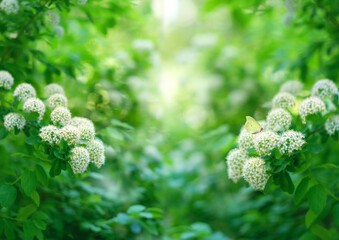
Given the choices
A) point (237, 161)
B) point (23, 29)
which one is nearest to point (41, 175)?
point (23, 29)

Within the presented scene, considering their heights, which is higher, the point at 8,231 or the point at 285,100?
the point at 285,100

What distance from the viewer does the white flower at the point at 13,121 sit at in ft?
5.25

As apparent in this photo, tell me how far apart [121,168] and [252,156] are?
1.47 meters

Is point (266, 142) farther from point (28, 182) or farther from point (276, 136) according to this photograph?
point (28, 182)

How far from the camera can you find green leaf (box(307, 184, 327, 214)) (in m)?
1.64

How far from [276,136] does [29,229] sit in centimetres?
124

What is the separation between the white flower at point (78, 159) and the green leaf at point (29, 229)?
1.31 ft

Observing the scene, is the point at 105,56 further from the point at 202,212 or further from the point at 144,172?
the point at 202,212

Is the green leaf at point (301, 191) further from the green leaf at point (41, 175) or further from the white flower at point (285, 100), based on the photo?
the green leaf at point (41, 175)

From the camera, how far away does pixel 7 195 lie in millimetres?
1605

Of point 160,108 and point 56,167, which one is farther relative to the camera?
point 160,108

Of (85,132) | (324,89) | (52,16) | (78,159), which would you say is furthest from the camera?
(52,16)

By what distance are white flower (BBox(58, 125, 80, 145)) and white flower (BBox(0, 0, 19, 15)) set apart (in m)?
0.75

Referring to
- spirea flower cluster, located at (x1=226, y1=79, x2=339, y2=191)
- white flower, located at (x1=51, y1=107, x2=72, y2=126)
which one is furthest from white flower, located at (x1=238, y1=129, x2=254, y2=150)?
white flower, located at (x1=51, y1=107, x2=72, y2=126)
